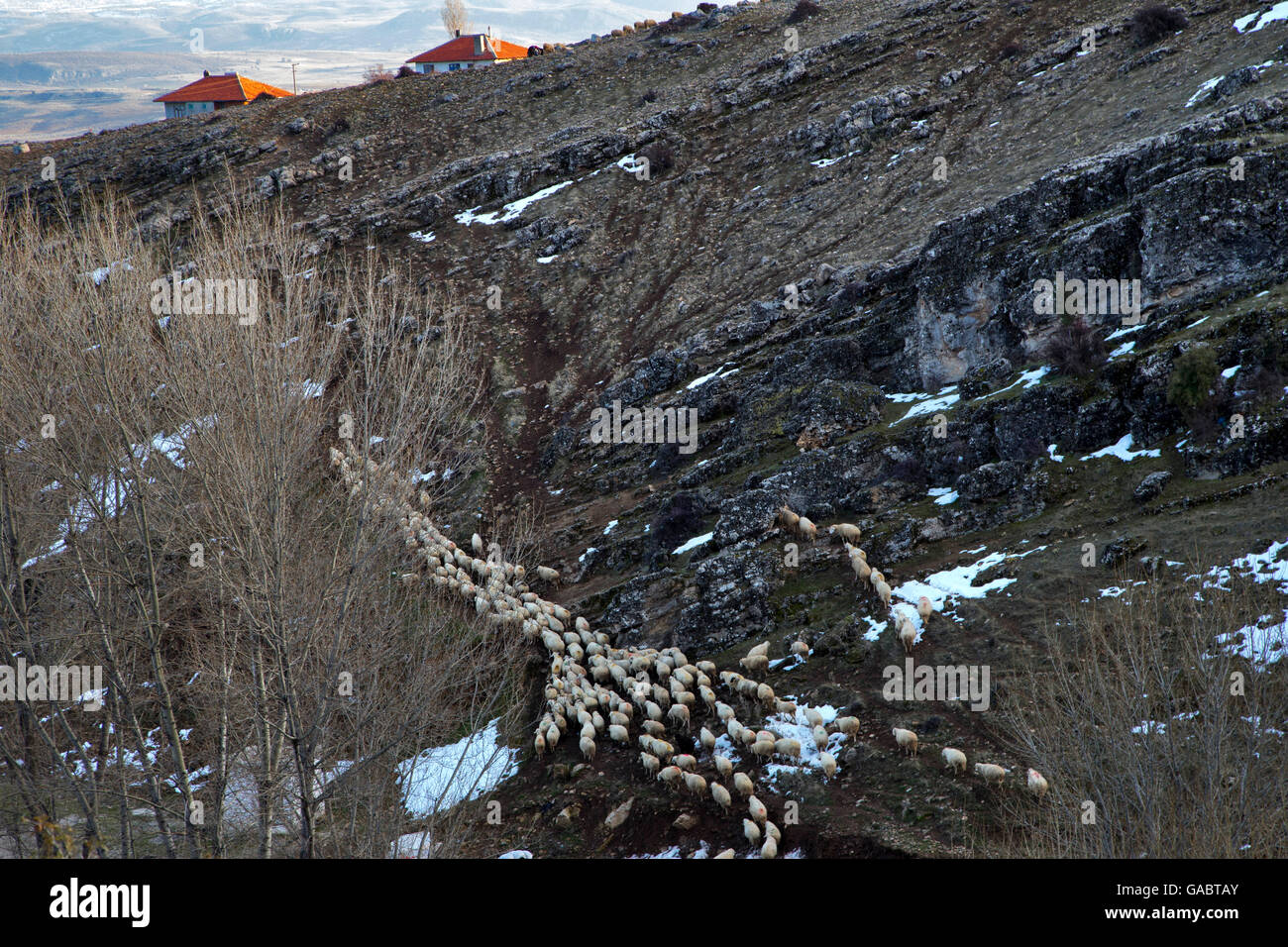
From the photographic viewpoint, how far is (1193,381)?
21188mm

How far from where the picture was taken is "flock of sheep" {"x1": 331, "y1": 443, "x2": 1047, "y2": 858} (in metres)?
17.4

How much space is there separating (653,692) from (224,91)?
316 feet

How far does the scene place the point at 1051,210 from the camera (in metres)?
29.3

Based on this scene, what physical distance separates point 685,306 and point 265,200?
1383 inches

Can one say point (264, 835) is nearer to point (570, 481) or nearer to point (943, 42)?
point (570, 481)

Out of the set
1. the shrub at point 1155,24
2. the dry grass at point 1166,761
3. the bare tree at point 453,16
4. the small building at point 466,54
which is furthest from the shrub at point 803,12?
the bare tree at point 453,16

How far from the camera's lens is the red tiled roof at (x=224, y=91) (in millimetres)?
90556

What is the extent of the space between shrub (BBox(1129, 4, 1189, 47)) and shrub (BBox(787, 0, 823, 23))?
104 ft

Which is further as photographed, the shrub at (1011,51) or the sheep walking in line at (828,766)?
the shrub at (1011,51)

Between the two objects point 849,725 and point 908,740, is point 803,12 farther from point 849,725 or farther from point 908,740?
point 908,740

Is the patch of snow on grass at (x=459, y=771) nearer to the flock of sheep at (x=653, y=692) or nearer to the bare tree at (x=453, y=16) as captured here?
the flock of sheep at (x=653, y=692)

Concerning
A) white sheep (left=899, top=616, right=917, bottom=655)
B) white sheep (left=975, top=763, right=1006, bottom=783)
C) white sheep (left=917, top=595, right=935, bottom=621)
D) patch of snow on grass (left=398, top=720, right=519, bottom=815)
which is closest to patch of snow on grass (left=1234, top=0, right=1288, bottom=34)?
white sheep (left=917, top=595, right=935, bottom=621)

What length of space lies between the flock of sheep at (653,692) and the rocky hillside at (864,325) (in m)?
0.60

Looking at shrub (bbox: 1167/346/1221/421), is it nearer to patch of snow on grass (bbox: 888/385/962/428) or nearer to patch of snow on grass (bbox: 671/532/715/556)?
patch of snow on grass (bbox: 888/385/962/428)
